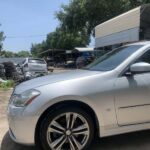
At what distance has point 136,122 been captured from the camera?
5566mm

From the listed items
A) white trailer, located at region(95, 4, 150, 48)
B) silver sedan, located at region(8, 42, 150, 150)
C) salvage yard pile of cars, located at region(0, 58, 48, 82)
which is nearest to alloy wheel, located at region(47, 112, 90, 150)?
silver sedan, located at region(8, 42, 150, 150)

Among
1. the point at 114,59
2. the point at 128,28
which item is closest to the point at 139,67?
the point at 114,59

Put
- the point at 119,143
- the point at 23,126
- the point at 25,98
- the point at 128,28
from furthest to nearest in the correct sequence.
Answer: the point at 128,28
the point at 119,143
the point at 25,98
the point at 23,126

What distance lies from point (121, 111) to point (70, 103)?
2.44ft

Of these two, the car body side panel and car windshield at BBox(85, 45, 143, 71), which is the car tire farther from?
car windshield at BBox(85, 45, 143, 71)

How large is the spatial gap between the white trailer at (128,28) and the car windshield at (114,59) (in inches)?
352

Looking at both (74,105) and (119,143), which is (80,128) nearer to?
(74,105)

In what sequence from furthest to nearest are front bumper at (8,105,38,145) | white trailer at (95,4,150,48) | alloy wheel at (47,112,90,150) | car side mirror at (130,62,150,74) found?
1. white trailer at (95,4,150,48)
2. car side mirror at (130,62,150,74)
3. alloy wheel at (47,112,90,150)
4. front bumper at (8,105,38,145)

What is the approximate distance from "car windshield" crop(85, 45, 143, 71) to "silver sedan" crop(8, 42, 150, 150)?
16cm

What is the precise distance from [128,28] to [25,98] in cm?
1255

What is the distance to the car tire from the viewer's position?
17.2 feet

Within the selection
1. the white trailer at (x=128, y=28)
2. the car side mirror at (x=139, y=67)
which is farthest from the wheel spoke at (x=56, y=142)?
the white trailer at (x=128, y=28)

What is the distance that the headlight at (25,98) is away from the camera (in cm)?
524

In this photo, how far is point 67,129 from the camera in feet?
17.6
